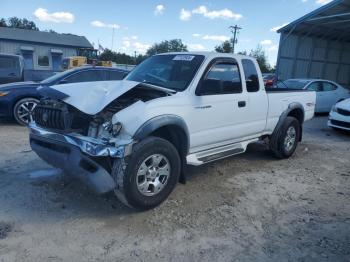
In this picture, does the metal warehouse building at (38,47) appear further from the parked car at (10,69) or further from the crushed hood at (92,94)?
the crushed hood at (92,94)

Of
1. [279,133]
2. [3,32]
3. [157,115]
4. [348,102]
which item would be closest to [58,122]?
[157,115]

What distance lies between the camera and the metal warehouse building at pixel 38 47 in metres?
34.6

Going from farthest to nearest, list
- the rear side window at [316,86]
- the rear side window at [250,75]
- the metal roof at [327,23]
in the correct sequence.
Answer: the metal roof at [327,23] → the rear side window at [316,86] → the rear side window at [250,75]

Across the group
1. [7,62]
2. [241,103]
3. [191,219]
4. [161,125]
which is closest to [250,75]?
[241,103]

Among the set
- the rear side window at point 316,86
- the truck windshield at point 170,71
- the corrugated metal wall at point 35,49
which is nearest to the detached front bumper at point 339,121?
the rear side window at point 316,86

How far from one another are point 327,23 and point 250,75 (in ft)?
53.3

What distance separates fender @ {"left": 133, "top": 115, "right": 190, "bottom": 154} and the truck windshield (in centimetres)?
54

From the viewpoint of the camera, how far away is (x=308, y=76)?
72.6 feet

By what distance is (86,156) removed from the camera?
374cm

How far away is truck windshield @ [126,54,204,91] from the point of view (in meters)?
4.77

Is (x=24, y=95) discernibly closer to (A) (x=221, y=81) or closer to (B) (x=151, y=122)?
(A) (x=221, y=81)

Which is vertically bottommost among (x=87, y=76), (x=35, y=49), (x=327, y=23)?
(x=87, y=76)

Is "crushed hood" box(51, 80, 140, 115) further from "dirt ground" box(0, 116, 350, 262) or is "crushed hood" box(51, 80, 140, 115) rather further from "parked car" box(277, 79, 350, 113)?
"parked car" box(277, 79, 350, 113)

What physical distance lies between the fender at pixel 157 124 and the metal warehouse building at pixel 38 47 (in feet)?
109
